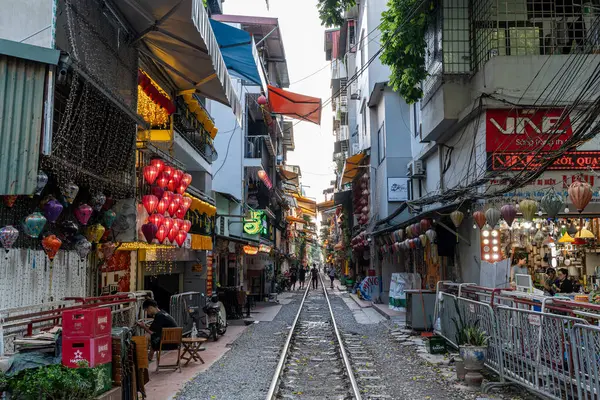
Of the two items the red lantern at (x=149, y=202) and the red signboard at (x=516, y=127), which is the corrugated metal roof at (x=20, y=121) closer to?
the red lantern at (x=149, y=202)

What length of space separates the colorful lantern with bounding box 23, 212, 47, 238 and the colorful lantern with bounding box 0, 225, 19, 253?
0.25 m

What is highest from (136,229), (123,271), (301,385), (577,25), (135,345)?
(577,25)

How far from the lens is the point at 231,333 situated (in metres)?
16.7

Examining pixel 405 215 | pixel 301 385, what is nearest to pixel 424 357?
pixel 301 385

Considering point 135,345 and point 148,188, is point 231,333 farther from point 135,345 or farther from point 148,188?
point 135,345

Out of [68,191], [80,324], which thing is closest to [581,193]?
[80,324]

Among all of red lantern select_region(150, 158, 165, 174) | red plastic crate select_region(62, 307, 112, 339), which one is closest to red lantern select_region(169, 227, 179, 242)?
red lantern select_region(150, 158, 165, 174)

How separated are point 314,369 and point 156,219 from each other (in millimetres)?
4856

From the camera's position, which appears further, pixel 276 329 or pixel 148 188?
pixel 276 329

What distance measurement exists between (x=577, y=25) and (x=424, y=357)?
9927 millimetres

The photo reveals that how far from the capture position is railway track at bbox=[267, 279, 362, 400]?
893 cm

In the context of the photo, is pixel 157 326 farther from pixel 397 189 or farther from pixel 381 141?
pixel 381 141

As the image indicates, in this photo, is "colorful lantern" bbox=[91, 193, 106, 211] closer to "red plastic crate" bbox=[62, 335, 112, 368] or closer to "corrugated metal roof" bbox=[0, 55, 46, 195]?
"corrugated metal roof" bbox=[0, 55, 46, 195]

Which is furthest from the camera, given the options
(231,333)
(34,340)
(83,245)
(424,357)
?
(231,333)
